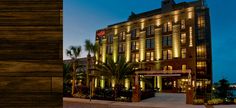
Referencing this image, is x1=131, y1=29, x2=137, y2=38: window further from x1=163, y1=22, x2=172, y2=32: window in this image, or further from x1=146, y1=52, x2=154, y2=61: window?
x1=163, y1=22, x2=172, y2=32: window

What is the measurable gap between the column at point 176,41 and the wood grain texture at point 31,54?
158 feet

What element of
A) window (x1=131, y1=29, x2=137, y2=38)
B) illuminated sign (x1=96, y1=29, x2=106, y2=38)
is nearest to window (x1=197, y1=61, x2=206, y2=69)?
window (x1=131, y1=29, x2=137, y2=38)

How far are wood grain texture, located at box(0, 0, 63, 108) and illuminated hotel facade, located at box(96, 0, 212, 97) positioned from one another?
140 feet

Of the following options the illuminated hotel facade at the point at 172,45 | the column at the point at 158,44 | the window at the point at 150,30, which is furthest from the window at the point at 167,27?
the window at the point at 150,30

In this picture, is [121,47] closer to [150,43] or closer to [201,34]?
[150,43]

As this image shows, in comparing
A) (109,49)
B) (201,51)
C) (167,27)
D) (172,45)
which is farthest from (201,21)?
(109,49)

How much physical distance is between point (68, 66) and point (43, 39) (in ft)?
112

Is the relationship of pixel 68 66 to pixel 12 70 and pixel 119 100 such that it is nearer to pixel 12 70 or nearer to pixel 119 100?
pixel 119 100

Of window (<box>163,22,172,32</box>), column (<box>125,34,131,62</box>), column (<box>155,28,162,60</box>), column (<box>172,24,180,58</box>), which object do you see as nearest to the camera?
column (<box>172,24,180,58</box>)

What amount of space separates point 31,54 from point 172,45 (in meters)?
49.2

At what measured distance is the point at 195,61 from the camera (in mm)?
49750

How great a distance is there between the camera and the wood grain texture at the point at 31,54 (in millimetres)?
3826

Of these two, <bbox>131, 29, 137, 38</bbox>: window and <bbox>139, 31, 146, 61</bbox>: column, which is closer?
<bbox>139, 31, 146, 61</bbox>: column

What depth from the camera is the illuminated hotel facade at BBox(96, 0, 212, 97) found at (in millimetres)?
49938
